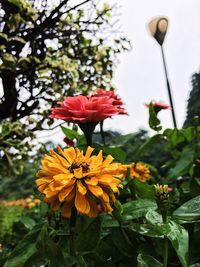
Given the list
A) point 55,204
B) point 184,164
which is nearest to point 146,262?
point 55,204

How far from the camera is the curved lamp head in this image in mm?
3266

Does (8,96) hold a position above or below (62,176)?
above

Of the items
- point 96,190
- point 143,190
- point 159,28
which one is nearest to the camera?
point 96,190

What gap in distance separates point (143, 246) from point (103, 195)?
0.19 metres

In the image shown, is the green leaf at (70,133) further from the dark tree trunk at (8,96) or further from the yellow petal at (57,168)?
the dark tree trunk at (8,96)

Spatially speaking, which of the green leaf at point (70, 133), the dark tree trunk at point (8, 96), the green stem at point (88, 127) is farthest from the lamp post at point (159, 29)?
the green stem at point (88, 127)

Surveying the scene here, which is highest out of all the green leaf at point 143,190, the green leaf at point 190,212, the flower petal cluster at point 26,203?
the green leaf at point 143,190

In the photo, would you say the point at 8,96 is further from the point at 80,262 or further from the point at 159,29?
the point at 159,29

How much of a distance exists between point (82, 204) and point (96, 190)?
0.09 feet

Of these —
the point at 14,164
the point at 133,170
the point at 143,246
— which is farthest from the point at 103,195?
the point at 14,164

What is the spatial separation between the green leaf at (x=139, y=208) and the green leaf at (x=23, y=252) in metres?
0.17

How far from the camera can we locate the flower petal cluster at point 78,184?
1.51 feet

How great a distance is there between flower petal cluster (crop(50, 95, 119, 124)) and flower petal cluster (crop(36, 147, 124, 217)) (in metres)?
0.13

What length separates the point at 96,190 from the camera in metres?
0.46
